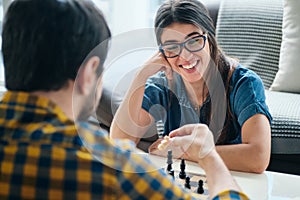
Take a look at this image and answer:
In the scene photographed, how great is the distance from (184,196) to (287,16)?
6.96ft

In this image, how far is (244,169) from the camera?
1.52 m

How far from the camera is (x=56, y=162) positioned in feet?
2.41

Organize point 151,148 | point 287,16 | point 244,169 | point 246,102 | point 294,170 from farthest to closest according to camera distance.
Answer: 1. point 287,16
2. point 294,170
3. point 246,102
4. point 244,169
5. point 151,148

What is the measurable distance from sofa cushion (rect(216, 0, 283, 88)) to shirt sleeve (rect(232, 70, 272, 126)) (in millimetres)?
1116

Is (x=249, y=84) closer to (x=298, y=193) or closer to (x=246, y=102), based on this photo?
(x=246, y=102)

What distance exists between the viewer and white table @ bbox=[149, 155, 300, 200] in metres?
1.33

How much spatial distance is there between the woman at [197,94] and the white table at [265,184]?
0.05 metres

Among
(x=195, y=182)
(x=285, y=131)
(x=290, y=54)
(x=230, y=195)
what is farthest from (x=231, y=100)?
(x=290, y=54)

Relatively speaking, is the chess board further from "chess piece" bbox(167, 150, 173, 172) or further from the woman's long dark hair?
the woman's long dark hair

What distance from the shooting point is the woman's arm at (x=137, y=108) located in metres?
1.64

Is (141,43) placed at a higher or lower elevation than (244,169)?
higher

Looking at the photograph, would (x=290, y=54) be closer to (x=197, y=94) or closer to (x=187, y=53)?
(x=197, y=94)

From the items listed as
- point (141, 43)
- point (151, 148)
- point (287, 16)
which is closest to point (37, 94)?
point (141, 43)

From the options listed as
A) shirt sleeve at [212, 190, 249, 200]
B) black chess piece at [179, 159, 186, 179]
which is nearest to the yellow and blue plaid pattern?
shirt sleeve at [212, 190, 249, 200]
